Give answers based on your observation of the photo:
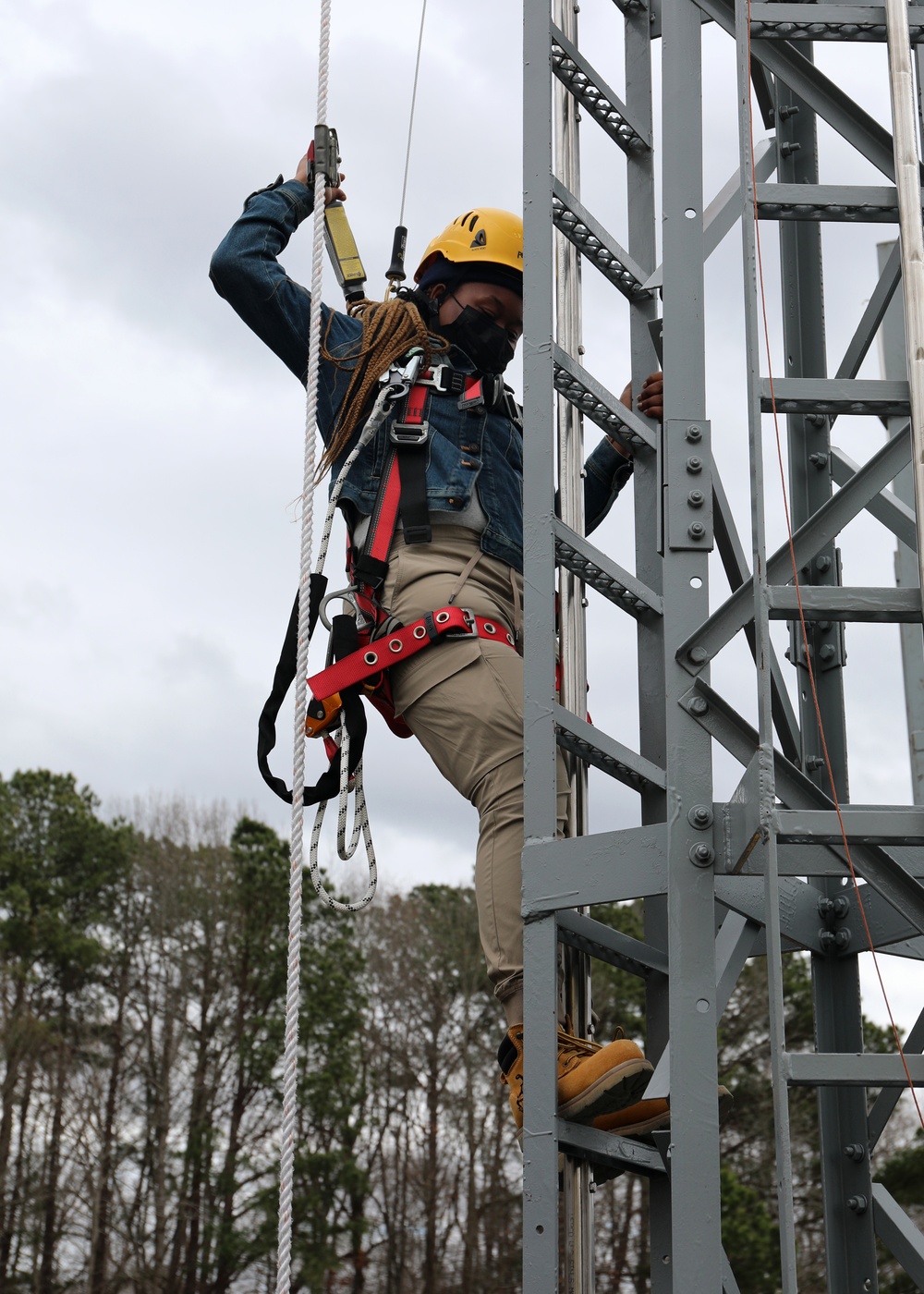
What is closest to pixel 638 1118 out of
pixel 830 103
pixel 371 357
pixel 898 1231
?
pixel 898 1231

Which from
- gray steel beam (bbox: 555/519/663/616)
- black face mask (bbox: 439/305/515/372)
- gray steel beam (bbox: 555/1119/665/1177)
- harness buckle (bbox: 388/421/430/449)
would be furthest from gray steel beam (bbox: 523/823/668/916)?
black face mask (bbox: 439/305/515/372)

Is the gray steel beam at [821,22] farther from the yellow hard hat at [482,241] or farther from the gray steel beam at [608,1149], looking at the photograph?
the gray steel beam at [608,1149]

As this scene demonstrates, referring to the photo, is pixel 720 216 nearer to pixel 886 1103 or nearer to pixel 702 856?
pixel 702 856

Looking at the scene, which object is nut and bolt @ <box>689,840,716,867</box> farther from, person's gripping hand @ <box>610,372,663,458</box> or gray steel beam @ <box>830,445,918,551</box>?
gray steel beam @ <box>830,445,918,551</box>

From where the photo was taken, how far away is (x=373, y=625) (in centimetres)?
389

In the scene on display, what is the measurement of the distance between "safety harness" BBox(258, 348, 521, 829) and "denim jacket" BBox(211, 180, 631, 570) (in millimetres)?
43

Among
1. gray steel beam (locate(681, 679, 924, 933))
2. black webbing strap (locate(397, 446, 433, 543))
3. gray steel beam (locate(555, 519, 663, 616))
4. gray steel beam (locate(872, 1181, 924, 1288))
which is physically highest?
black webbing strap (locate(397, 446, 433, 543))

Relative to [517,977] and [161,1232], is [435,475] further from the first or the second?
[161,1232]

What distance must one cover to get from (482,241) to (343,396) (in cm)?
63

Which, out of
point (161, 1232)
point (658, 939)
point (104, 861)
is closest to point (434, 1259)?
point (161, 1232)

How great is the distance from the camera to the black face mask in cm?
430

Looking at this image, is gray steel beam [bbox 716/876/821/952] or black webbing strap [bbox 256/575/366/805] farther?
gray steel beam [bbox 716/876/821/952]

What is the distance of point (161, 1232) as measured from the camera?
24625 millimetres

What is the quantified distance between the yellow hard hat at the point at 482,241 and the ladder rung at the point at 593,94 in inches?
14.4
